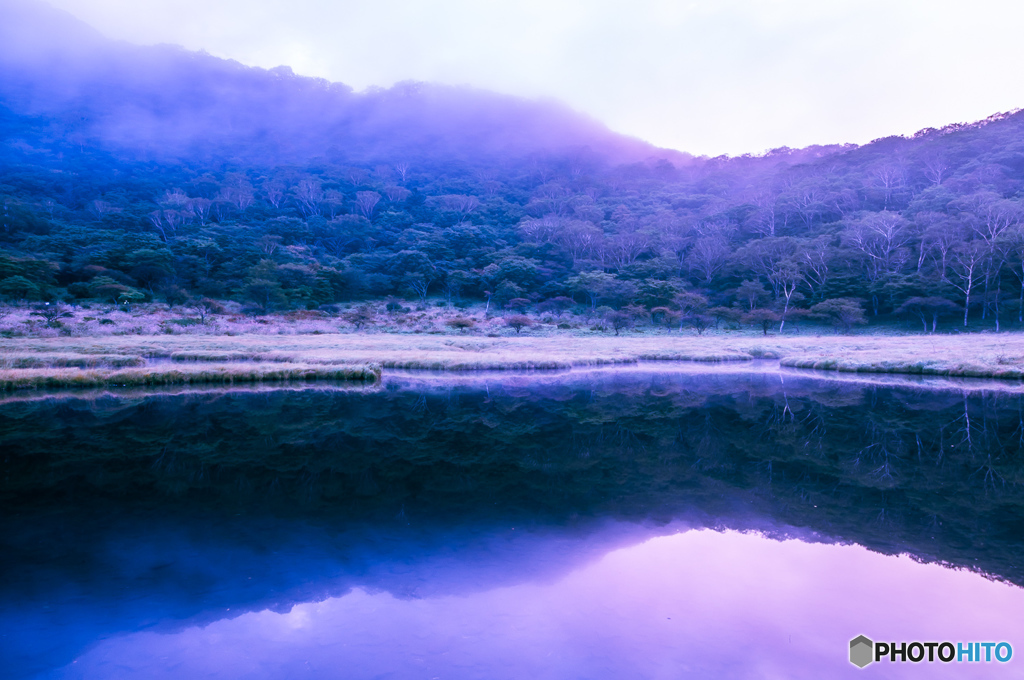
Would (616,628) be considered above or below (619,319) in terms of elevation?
above

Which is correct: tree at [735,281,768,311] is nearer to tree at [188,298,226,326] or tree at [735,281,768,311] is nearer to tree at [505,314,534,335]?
tree at [505,314,534,335]

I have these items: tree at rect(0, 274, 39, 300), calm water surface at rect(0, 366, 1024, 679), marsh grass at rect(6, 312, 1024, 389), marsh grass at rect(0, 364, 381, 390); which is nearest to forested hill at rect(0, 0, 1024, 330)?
tree at rect(0, 274, 39, 300)

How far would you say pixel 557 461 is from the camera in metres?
10.1

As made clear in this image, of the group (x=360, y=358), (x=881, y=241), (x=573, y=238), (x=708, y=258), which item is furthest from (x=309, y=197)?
(x=881, y=241)

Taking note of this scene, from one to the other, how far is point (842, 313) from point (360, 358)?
48.7m

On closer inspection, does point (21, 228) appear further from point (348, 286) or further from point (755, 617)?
point (755, 617)

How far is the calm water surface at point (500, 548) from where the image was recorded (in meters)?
4.03

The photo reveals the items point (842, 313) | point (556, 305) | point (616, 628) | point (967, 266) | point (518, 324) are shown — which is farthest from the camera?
point (556, 305)

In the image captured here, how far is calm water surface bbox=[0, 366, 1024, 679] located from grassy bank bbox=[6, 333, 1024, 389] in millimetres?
8245

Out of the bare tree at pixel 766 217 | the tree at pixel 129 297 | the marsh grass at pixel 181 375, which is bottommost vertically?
the marsh grass at pixel 181 375

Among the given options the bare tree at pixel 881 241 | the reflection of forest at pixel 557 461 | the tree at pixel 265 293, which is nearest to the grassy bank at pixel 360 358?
the reflection of forest at pixel 557 461

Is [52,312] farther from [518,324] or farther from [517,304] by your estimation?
[517,304]

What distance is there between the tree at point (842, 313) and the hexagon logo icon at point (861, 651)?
56.2 m

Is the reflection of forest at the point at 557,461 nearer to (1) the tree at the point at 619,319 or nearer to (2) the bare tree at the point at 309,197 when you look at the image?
(1) the tree at the point at 619,319
